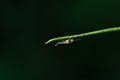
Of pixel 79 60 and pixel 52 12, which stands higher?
pixel 52 12

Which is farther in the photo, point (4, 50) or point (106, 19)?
point (4, 50)

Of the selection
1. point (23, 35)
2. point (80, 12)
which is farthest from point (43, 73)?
point (80, 12)

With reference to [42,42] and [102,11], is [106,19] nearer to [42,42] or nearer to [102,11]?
[102,11]

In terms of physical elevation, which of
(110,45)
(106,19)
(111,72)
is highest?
(106,19)

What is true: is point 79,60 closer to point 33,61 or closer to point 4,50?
point 33,61

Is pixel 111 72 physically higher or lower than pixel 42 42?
lower

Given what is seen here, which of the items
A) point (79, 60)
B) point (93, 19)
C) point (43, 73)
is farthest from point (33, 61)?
point (93, 19)
